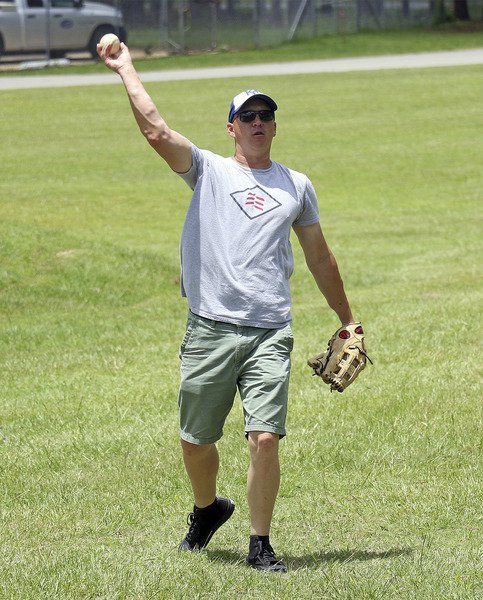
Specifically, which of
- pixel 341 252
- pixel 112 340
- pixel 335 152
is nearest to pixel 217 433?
pixel 112 340

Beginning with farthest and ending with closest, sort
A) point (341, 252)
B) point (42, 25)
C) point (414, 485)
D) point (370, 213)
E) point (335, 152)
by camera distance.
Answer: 1. point (42, 25)
2. point (335, 152)
3. point (370, 213)
4. point (341, 252)
5. point (414, 485)

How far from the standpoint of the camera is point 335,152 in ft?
79.0

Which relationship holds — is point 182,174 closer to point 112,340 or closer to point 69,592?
point 69,592

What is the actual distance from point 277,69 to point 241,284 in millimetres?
31154

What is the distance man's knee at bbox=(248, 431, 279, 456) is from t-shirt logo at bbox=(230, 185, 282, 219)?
0.97 metres

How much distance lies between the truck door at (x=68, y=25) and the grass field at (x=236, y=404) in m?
15.8

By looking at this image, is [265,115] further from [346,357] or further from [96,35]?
[96,35]

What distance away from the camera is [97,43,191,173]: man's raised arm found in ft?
17.8

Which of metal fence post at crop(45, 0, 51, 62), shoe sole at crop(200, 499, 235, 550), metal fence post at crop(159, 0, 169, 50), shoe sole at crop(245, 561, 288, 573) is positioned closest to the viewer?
shoe sole at crop(245, 561, 288, 573)

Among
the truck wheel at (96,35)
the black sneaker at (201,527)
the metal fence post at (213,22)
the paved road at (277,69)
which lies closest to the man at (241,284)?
the black sneaker at (201,527)

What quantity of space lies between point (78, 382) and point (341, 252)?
7120 millimetres

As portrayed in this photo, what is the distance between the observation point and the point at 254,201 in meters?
5.56

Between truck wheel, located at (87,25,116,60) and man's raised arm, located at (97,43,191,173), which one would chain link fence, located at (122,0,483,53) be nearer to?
truck wheel, located at (87,25,116,60)

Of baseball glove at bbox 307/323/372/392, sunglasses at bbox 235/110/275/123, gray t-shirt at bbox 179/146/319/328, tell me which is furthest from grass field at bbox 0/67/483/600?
sunglasses at bbox 235/110/275/123
